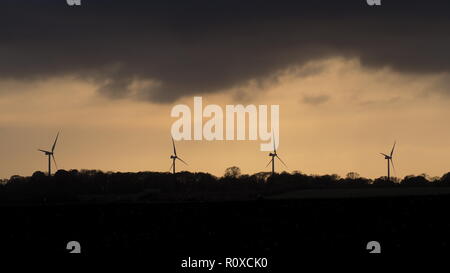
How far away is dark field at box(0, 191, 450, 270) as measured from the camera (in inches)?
3888

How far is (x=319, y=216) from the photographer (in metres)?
140

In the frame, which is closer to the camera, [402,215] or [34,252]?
[34,252]

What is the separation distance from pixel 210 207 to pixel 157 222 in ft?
96.1

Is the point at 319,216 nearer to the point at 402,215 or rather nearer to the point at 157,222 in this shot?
the point at 402,215

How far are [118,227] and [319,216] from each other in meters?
27.0

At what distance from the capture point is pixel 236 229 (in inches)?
4870

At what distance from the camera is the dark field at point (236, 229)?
324 feet

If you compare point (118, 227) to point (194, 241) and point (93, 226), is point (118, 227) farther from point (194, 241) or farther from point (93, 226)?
point (194, 241)
